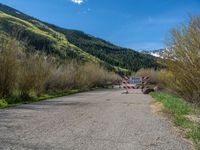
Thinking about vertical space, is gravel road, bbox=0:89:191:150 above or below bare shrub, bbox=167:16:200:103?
below

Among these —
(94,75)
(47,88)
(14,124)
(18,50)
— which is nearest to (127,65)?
(94,75)

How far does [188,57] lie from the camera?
1681 centimetres

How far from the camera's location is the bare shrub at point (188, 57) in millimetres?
15920

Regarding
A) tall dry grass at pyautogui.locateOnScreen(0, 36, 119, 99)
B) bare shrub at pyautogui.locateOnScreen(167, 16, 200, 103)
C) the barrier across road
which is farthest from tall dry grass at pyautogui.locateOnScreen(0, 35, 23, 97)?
the barrier across road

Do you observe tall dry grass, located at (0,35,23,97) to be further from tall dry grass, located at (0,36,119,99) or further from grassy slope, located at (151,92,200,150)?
grassy slope, located at (151,92,200,150)

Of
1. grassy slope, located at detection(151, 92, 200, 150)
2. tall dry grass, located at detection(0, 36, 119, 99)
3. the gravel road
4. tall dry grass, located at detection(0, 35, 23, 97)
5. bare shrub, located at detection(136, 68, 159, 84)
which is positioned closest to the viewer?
the gravel road

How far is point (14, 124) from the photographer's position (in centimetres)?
1209

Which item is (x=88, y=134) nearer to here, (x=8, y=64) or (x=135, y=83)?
(x=8, y=64)

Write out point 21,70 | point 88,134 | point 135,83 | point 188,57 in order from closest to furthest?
point 88,134 → point 188,57 → point 21,70 → point 135,83

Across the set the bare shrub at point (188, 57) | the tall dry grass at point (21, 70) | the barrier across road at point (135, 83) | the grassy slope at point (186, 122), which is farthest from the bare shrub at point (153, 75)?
the grassy slope at point (186, 122)

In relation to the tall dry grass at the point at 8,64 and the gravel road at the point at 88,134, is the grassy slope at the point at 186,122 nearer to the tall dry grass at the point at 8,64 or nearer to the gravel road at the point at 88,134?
the gravel road at the point at 88,134

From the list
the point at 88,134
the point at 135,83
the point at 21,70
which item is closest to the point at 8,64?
the point at 21,70

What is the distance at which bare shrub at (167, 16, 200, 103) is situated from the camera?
1592cm

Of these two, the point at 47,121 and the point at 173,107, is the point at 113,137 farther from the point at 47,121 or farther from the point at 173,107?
the point at 173,107
